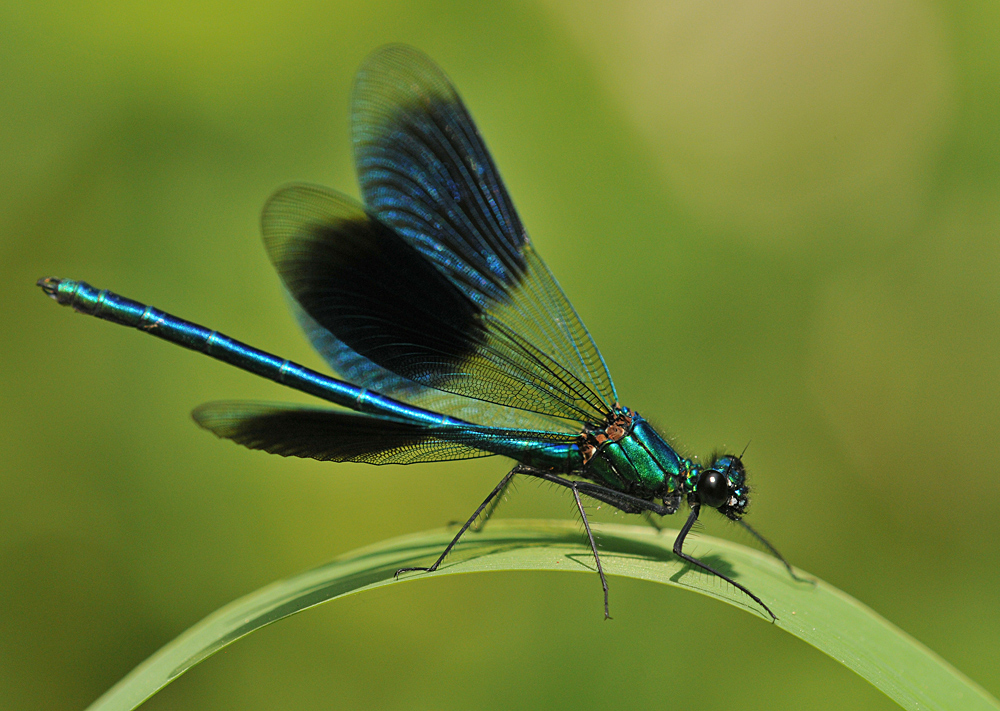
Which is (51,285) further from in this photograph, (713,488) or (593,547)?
(713,488)

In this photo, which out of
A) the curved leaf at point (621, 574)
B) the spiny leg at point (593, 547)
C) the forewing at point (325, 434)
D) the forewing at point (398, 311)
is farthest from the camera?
the forewing at point (398, 311)

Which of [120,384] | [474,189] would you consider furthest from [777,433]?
[120,384]

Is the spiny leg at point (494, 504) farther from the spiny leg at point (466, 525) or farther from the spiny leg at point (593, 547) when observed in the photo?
the spiny leg at point (593, 547)

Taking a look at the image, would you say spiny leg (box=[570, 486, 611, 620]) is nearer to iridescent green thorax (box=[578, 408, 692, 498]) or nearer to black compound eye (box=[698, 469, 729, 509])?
iridescent green thorax (box=[578, 408, 692, 498])

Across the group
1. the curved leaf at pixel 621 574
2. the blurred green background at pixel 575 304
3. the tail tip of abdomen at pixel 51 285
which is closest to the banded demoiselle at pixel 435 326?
the tail tip of abdomen at pixel 51 285

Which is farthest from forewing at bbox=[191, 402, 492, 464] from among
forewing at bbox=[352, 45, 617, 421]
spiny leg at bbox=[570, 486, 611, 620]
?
spiny leg at bbox=[570, 486, 611, 620]

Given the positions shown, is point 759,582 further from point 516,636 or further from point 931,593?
point 931,593

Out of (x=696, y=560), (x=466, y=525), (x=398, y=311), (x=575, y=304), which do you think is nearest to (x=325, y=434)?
(x=398, y=311)
